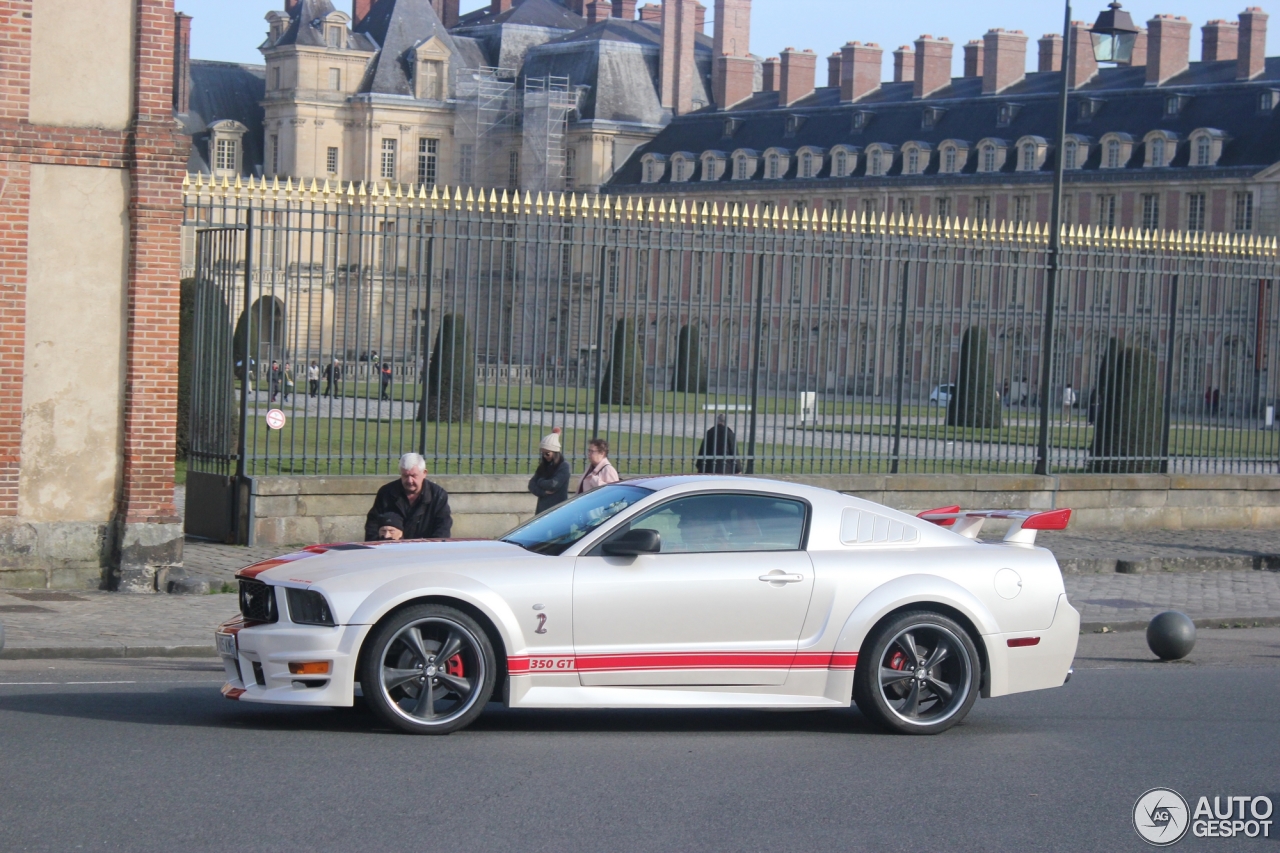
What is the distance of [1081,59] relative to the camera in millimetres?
76438

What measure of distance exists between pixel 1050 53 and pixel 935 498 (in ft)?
216

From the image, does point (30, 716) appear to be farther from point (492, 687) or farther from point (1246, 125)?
point (1246, 125)

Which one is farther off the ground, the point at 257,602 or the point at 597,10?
the point at 597,10

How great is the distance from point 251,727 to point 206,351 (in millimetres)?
7867

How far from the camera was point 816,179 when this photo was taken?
272ft

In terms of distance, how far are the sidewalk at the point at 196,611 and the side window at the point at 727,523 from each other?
13.5 feet

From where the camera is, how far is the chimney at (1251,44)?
A: 70312mm

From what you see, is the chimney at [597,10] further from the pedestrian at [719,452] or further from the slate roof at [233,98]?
the pedestrian at [719,452]

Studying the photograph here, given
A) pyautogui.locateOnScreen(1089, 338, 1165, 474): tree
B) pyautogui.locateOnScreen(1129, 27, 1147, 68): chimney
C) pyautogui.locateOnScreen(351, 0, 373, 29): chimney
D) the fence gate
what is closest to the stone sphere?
pyautogui.locateOnScreen(1089, 338, 1165, 474): tree

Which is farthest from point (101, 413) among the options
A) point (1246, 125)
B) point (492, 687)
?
point (1246, 125)

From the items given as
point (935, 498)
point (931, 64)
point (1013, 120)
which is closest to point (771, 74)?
point (931, 64)

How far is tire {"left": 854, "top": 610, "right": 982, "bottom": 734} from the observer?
8555 millimetres

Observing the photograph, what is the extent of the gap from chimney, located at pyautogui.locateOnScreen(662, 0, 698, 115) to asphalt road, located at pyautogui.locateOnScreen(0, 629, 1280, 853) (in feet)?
282

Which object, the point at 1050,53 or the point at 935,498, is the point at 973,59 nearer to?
the point at 1050,53
